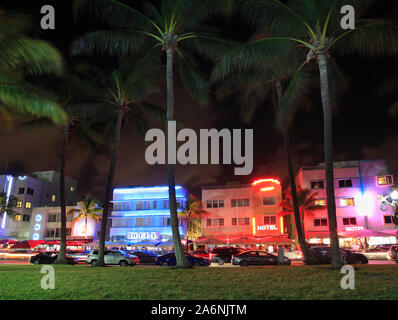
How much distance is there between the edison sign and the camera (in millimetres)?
53719

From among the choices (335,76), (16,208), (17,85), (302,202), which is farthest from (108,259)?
(16,208)

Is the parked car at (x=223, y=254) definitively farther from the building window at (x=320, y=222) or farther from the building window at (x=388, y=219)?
the building window at (x=388, y=219)

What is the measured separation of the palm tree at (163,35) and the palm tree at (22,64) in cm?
360

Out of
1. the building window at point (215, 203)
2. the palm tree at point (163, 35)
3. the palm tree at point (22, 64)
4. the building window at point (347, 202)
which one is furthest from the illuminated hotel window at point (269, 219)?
the palm tree at point (22, 64)

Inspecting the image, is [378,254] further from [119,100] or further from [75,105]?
[75,105]

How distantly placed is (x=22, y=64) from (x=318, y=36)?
42.2 ft

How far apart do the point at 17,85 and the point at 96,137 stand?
1457 cm

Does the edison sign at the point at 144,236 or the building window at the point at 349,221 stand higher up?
the building window at the point at 349,221

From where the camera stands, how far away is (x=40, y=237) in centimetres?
6178

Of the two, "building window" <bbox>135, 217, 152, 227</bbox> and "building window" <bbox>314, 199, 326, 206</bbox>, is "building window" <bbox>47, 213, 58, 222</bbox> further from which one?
"building window" <bbox>314, 199, 326, 206</bbox>

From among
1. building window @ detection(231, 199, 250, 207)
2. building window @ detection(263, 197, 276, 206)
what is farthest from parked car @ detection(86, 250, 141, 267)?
building window @ detection(263, 197, 276, 206)

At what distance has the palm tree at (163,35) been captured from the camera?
17375 millimetres

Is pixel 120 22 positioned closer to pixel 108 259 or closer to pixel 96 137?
pixel 96 137
